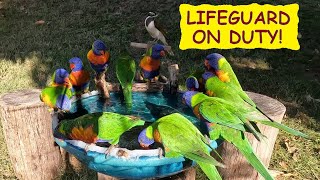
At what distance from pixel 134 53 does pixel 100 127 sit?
4.27 metres

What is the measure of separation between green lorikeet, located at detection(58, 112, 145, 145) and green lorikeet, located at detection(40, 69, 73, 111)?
0.36m

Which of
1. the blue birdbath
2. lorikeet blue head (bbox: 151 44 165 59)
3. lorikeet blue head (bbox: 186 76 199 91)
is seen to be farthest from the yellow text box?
the blue birdbath

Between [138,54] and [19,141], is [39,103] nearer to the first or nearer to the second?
[19,141]

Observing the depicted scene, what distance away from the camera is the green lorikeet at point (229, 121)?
7.74 feet

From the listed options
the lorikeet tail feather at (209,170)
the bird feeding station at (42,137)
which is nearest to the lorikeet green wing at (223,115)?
the lorikeet tail feather at (209,170)

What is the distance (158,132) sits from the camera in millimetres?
2223

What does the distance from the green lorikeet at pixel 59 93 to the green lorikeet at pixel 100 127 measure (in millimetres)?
362

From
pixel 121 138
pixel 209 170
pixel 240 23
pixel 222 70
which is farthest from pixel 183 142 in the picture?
pixel 240 23

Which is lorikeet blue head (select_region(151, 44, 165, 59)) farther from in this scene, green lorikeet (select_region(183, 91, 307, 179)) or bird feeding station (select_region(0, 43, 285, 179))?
green lorikeet (select_region(183, 91, 307, 179))

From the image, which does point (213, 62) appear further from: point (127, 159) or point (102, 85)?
point (127, 159)

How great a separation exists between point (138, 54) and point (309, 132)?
3.20 meters

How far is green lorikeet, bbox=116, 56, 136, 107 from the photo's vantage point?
9.60 ft

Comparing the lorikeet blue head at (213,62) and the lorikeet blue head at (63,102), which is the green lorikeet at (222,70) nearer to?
the lorikeet blue head at (213,62)

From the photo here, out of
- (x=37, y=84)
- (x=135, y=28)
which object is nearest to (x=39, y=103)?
(x=37, y=84)
